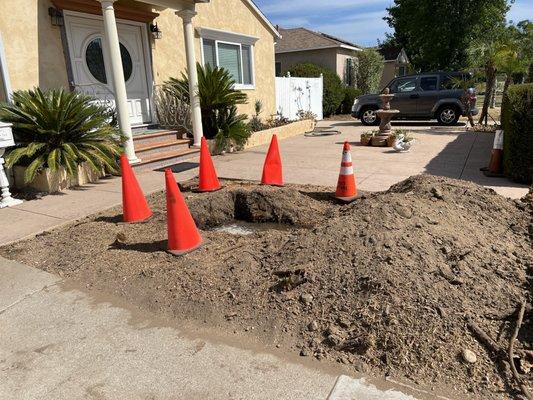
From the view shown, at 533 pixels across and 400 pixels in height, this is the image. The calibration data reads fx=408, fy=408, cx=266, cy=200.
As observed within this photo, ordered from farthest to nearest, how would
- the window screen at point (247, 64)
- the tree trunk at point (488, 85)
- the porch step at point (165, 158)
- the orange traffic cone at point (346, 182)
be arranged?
1. the tree trunk at point (488, 85)
2. the window screen at point (247, 64)
3. the porch step at point (165, 158)
4. the orange traffic cone at point (346, 182)

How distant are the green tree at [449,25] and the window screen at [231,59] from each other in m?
19.0

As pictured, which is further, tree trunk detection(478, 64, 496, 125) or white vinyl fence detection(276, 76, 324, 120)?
white vinyl fence detection(276, 76, 324, 120)

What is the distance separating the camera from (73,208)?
5.77 metres

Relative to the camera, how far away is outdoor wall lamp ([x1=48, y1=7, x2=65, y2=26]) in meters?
7.71

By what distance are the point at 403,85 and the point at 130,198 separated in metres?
13.4

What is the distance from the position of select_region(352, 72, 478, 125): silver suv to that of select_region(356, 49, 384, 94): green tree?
11494 millimetres

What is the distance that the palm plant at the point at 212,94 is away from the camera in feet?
32.8

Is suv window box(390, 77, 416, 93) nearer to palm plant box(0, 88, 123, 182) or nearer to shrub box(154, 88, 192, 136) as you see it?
shrub box(154, 88, 192, 136)

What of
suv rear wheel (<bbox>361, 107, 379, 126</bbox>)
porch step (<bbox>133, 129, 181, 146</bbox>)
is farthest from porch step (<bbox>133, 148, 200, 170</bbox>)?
suv rear wheel (<bbox>361, 107, 379, 126</bbox>)

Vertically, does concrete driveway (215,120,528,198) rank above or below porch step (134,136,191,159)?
below

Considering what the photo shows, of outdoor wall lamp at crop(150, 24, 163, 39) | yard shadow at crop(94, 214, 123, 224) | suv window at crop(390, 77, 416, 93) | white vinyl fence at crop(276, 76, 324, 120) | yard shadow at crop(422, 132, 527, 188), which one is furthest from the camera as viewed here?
white vinyl fence at crop(276, 76, 324, 120)

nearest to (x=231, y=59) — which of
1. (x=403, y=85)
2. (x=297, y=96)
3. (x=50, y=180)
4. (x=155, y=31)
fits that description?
(x=155, y=31)

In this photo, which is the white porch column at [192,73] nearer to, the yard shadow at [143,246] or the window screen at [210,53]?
the window screen at [210,53]

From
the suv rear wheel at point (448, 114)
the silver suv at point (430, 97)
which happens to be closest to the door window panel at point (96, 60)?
the silver suv at point (430, 97)
